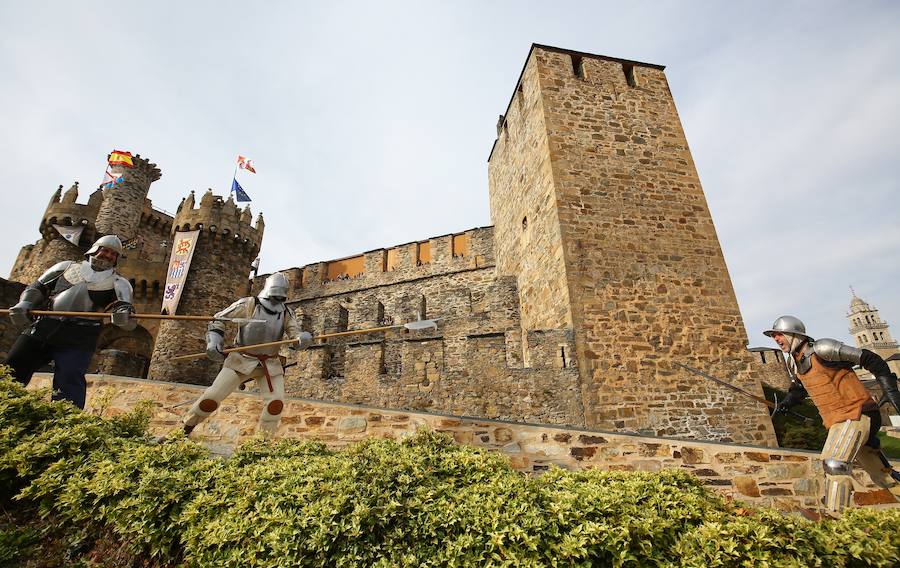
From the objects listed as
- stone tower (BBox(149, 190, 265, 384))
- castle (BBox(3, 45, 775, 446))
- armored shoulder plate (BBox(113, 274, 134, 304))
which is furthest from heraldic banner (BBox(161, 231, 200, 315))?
armored shoulder plate (BBox(113, 274, 134, 304))

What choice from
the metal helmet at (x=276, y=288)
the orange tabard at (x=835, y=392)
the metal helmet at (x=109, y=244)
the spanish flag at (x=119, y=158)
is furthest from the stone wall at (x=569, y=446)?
the spanish flag at (x=119, y=158)

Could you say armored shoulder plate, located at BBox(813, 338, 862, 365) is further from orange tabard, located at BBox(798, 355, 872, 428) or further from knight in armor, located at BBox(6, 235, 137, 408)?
knight in armor, located at BBox(6, 235, 137, 408)

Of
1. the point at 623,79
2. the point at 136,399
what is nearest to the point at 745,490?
the point at 136,399

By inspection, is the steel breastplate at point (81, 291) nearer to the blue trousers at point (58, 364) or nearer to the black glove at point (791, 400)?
the blue trousers at point (58, 364)

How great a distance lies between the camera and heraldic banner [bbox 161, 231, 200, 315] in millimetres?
14078

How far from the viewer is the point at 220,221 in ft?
51.1

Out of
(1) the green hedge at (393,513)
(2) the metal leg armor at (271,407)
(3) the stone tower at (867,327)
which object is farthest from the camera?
(3) the stone tower at (867,327)

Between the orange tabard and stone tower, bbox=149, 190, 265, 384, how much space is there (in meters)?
15.0

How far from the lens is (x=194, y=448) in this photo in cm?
385

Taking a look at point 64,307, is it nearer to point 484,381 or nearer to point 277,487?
point 277,487

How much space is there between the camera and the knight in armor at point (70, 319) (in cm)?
474

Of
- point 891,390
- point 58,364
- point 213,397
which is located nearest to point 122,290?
point 58,364

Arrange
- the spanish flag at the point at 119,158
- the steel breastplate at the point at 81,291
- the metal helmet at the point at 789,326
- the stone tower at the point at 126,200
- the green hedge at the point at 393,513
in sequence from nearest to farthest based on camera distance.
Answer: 1. the green hedge at the point at 393,513
2. the metal helmet at the point at 789,326
3. the steel breastplate at the point at 81,291
4. the stone tower at the point at 126,200
5. the spanish flag at the point at 119,158

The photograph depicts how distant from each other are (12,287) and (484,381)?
42.7ft
